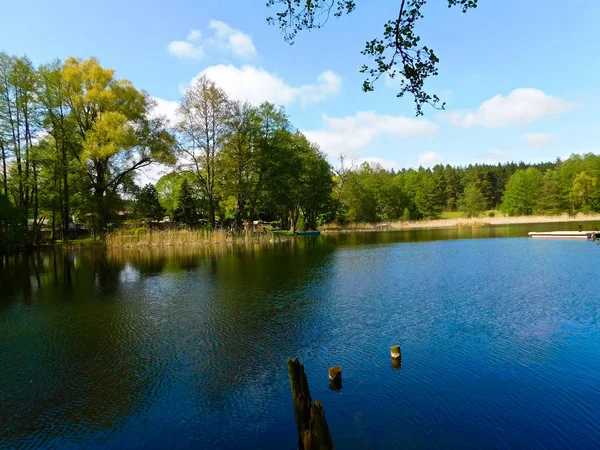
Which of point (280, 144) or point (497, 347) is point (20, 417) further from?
point (280, 144)

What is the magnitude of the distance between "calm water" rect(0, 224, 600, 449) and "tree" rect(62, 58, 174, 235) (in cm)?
2215

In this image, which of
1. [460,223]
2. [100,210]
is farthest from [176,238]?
[460,223]

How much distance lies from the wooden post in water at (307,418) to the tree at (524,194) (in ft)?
309

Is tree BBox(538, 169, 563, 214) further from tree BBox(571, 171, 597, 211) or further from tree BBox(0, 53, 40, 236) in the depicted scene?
tree BBox(0, 53, 40, 236)

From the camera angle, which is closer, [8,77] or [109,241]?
[8,77]

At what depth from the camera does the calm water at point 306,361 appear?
5977 mm

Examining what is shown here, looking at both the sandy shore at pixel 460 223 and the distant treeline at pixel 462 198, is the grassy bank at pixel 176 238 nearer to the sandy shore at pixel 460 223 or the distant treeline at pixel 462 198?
the sandy shore at pixel 460 223

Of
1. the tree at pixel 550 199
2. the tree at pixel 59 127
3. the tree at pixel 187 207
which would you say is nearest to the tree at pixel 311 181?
the tree at pixel 187 207

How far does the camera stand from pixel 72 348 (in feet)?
32.4

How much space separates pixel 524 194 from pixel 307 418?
3768 inches

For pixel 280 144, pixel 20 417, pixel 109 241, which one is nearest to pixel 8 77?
pixel 109 241

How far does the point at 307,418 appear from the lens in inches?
190

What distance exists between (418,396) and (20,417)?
6.62 metres

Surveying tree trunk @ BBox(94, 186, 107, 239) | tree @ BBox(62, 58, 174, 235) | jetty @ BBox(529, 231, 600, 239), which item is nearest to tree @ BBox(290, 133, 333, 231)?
tree @ BBox(62, 58, 174, 235)
